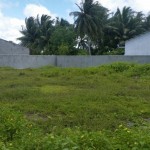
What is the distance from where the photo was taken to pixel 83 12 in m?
38.3

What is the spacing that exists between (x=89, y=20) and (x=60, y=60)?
1241 centimetres

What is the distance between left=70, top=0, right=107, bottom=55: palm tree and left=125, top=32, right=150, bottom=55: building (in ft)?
22.2

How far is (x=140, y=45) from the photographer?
2872cm

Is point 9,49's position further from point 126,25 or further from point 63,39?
point 126,25

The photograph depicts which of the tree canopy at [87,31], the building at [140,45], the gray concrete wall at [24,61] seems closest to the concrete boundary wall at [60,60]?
the gray concrete wall at [24,61]

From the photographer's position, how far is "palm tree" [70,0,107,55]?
122 feet

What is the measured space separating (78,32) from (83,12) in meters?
2.51

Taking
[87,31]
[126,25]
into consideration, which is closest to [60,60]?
[87,31]

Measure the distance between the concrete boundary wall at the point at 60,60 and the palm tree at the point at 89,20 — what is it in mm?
11748

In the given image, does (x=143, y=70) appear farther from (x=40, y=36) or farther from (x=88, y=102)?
(x=40, y=36)

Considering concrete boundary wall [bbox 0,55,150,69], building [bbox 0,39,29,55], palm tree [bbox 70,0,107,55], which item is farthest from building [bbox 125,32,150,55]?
building [bbox 0,39,29,55]

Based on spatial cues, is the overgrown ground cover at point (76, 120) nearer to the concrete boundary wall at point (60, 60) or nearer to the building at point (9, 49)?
the concrete boundary wall at point (60, 60)

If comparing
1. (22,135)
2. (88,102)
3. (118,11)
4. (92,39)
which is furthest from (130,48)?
(22,135)

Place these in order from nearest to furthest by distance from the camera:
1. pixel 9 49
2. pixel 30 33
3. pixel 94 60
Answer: pixel 94 60 < pixel 9 49 < pixel 30 33
